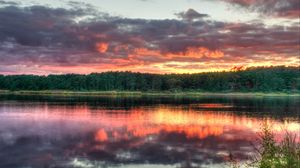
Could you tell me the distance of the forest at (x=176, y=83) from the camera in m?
175

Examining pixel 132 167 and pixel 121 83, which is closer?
pixel 132 167

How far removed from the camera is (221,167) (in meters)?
21.4

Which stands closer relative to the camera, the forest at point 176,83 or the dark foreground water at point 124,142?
the dark foreground water at point 124,142

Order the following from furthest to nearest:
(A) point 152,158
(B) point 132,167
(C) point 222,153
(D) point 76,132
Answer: (D) point 76,132 < (C) point 222,153 < (A) point 152,158 < (B) point 132,167

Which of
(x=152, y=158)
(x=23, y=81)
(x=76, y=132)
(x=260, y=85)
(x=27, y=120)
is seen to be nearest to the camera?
(x=152, y=158)

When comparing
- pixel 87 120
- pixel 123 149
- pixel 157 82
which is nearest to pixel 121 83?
pixel 157 82

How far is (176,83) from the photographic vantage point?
18112cm

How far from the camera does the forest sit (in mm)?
175375

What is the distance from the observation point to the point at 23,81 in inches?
7712

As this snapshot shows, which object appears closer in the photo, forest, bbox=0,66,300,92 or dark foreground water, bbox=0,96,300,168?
dark foreground water, bbox=0,96,300,168

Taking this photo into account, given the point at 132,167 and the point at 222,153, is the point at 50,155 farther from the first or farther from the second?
the point at 222,153

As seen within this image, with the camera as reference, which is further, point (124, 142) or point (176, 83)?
point (176, 83)

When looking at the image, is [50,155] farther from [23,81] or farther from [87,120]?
[23,81]

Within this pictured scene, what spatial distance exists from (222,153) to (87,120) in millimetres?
24016
